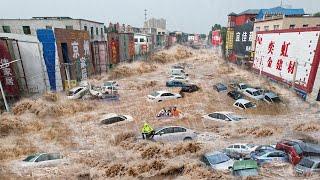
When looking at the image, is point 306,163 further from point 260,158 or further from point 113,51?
point 113,51

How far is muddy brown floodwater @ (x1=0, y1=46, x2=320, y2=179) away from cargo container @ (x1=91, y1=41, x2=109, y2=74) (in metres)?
15.8

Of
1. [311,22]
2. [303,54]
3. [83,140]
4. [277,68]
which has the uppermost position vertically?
[311,22]

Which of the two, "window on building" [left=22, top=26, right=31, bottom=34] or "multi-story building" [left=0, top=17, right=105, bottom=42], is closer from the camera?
"multi-story building" [left=0, top=17, right=105, bottom=42]

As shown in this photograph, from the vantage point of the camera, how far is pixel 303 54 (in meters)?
28.8

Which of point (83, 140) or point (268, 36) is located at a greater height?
point (268, 36)

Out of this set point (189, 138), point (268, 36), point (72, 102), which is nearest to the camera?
point (189, 138)

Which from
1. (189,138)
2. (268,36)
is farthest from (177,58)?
(189,138)

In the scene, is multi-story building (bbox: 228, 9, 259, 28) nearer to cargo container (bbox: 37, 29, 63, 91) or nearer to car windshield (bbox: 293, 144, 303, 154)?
cargo container (bbox: 37, 29, 63, 91)

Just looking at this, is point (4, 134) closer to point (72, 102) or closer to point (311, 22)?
point (72, 102)

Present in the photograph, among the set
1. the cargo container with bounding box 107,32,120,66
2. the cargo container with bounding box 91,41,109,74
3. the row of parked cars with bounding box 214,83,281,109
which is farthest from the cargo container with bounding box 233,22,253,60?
the cargo container with bounding box 91,41,109,74

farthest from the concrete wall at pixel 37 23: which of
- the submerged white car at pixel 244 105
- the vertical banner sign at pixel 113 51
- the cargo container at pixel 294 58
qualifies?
the cargo container at pixel 294 58

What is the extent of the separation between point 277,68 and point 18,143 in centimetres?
3130

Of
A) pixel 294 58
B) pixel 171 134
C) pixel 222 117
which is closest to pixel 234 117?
pixel 222 117

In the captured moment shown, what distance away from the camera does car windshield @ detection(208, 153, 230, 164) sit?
49.0 feet
